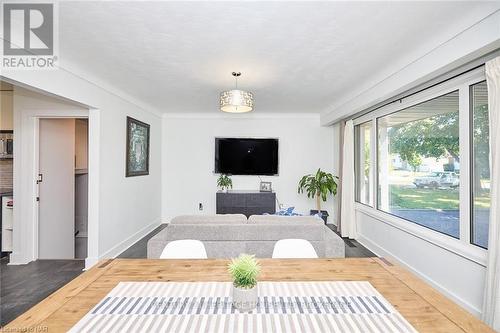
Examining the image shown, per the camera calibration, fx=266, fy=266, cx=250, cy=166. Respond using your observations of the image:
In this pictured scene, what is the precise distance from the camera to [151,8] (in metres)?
1.89

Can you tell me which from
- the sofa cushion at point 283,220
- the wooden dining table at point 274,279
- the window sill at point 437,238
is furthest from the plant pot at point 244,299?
the window sill at point 437,238

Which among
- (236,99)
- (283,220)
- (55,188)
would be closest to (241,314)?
(283,220)

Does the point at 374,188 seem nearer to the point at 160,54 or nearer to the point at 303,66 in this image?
the point at 303,66

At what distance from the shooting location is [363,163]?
4.86 meters

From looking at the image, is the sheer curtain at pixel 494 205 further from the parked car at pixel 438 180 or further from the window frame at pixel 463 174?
the parked car at pixel 438 180

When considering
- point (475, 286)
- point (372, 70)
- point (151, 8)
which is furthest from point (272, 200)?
point (151, 8)

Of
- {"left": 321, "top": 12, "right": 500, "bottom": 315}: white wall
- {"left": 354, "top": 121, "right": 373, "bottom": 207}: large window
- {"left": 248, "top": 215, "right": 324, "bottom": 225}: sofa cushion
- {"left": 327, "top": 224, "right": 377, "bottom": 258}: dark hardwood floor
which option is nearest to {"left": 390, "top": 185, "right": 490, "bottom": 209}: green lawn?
→ {"left": 321, "top": 12, "right": 500, "bottom": 315}: white wall

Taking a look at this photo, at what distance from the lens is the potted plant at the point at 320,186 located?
18.2 feet

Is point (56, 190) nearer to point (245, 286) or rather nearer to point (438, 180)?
point (245, 286)

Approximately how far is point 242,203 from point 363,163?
2.47 meters

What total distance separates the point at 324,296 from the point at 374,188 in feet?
11.3

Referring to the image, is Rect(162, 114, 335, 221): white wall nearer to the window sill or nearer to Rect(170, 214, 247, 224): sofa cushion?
the window sill

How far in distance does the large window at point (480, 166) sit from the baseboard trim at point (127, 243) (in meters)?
4.29

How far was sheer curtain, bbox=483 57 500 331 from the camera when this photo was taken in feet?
6.50
